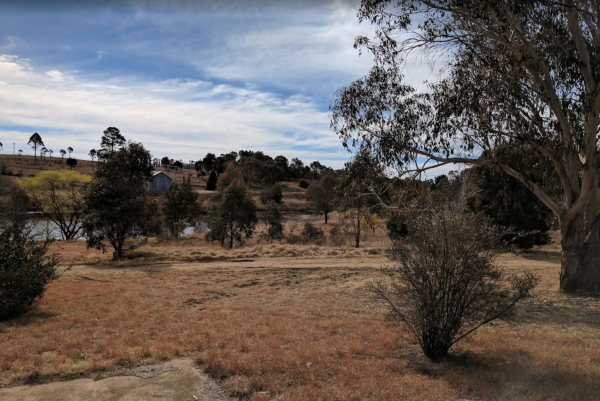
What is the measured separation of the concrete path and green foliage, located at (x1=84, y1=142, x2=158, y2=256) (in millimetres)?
15489

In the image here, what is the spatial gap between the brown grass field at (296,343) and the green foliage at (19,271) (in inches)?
17.0

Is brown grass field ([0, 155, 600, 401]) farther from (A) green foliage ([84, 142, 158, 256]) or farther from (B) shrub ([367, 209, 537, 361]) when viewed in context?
(A) green foliage ([84, 142, 158, 256])

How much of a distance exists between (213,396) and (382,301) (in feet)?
21.5

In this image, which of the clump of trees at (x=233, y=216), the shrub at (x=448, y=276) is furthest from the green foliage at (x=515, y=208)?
the clump of trees at (x=233, y=216)

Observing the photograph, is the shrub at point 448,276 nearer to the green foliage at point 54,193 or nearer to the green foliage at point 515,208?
the green foliage at point 515,208

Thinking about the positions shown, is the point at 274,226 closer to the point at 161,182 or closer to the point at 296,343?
the point at 296,343

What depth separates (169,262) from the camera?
18.7 metres

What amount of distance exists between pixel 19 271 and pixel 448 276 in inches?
343

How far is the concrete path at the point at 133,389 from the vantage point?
4.55 m

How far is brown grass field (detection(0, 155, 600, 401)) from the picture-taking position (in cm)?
483

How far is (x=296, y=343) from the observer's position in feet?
21.9

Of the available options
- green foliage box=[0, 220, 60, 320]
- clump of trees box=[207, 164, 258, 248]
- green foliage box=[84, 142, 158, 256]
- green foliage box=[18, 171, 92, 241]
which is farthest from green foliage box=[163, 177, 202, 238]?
green foliage box=[0, 220, 60, 320]

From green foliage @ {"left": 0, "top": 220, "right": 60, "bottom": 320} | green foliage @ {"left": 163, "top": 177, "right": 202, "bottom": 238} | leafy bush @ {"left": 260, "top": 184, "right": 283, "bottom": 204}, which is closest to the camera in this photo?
green foliage @ {"left": 0, "top": 220, "right": 60, "bottom": 320}

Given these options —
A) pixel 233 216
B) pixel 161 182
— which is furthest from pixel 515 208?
pixel 161 182
